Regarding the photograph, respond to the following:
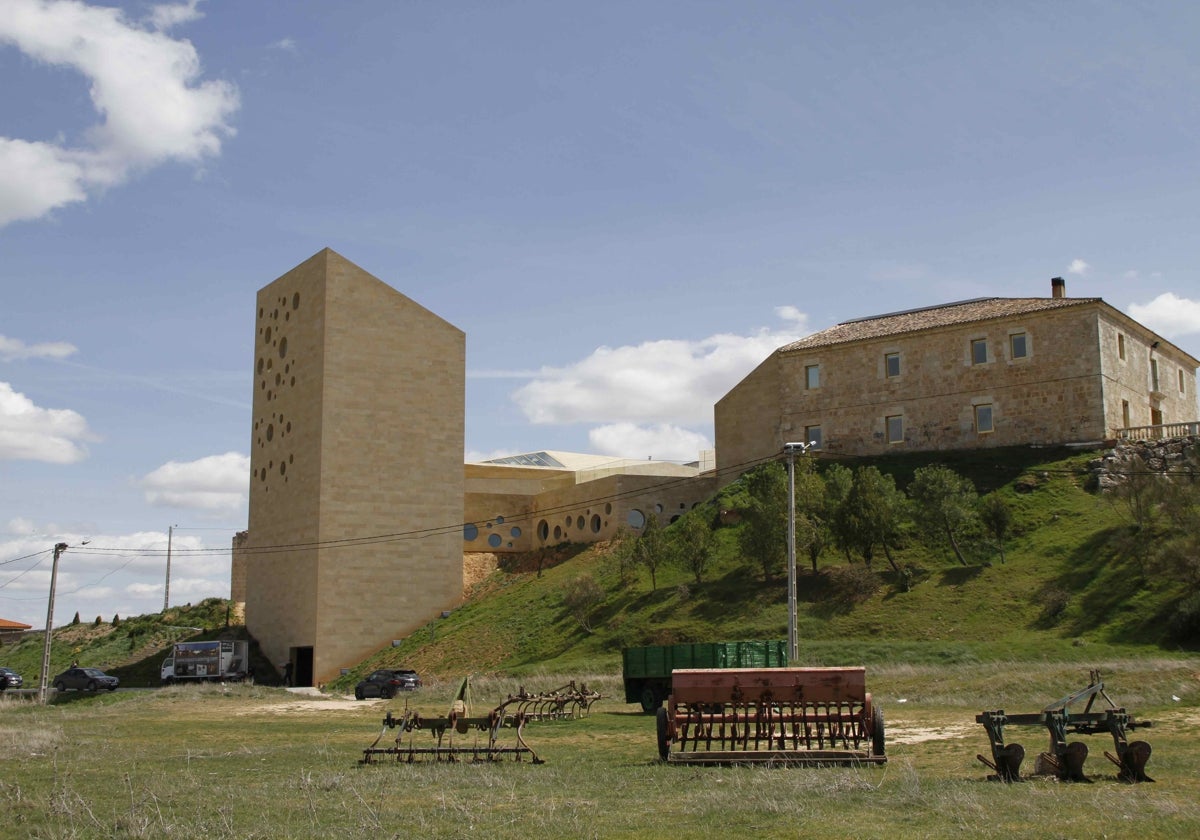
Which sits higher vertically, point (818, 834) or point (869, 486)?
point (869, 486)

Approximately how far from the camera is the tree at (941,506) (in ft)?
148

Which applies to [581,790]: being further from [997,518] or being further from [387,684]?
[997,518]

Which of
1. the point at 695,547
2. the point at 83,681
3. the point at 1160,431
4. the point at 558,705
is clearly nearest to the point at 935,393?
the point at 1160,431

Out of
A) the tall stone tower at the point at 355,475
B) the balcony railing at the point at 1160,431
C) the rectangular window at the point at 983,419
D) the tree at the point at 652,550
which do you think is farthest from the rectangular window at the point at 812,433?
the tall stone tower at the point at 355,475

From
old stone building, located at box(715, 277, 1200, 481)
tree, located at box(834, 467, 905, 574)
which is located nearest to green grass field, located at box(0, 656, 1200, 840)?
tree, located at box(834, 467, 905, 574)

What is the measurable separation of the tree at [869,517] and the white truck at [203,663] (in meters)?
28.7

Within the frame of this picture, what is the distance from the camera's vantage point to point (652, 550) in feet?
167

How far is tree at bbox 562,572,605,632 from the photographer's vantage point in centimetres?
4922

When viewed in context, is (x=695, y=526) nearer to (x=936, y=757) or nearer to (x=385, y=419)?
(x=385, y=419)

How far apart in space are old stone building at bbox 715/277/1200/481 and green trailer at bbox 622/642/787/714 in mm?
28216

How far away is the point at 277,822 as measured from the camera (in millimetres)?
11266

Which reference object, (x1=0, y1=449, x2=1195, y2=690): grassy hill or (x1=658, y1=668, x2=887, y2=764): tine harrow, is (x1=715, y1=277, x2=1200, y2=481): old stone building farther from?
(x1=658, y1=668, x2=887, y2=764): tine harrow

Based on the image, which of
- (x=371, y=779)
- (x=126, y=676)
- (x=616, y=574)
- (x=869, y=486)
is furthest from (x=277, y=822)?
(x=126, y=676)

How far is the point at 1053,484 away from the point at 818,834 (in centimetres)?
4286
